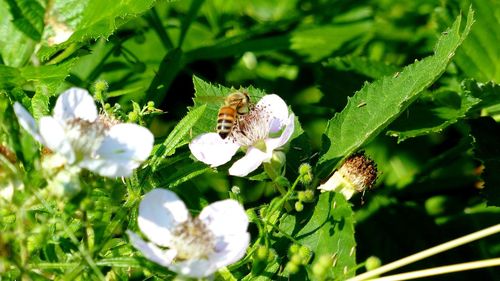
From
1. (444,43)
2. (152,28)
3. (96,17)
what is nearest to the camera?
(444,43)

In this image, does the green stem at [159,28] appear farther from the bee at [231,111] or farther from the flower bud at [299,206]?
the flower bud at [299,206]

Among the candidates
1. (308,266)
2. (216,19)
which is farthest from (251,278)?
(216,19)

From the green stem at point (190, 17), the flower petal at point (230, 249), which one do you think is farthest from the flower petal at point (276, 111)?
the green stem at point (190, 17)

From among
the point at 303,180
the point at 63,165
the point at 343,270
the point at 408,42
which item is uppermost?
the point at 63,165

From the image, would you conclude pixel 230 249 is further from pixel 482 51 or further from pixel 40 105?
pixel 482 51

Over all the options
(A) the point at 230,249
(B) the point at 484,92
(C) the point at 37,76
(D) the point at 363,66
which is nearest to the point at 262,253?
(A) the point at 230,249

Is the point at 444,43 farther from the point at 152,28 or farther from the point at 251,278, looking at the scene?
the point at 152,28
